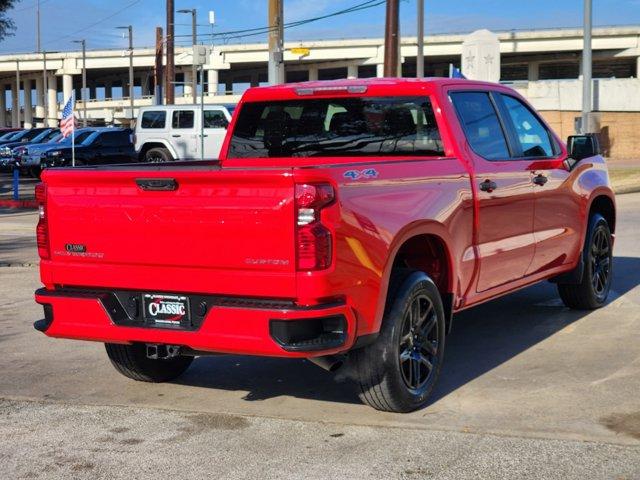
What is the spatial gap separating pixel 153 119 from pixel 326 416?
23.4m

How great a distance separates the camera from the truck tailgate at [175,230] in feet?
16.0

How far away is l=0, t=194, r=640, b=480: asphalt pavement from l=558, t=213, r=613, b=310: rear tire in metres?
0.44

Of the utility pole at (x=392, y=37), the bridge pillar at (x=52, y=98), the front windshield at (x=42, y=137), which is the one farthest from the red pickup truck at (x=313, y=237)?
the bridge pillar at (x=52, y=98)

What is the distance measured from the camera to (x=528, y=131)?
A: 7.58 meters

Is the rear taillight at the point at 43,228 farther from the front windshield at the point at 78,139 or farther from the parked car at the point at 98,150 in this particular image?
the front windshield at the point at 78,139

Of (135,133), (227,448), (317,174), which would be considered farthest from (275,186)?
(135,133)

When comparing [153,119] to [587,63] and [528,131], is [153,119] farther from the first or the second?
[528,131]

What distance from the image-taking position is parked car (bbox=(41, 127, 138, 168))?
3005cm

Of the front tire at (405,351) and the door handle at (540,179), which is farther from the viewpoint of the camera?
the door handle at (540,179)

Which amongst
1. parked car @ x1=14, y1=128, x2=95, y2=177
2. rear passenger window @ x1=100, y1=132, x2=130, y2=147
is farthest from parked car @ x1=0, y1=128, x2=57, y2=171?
rear passenger window @ x1=100, y1=132, x2=130, y2=147

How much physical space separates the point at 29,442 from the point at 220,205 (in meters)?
1.66

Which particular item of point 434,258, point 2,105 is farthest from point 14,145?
point 2,105

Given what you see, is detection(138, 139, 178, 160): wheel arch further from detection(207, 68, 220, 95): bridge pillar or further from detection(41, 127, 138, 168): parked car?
detection(207, 68, 220, 95): bridge pillar

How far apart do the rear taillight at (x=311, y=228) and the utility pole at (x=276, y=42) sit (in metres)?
14.0
